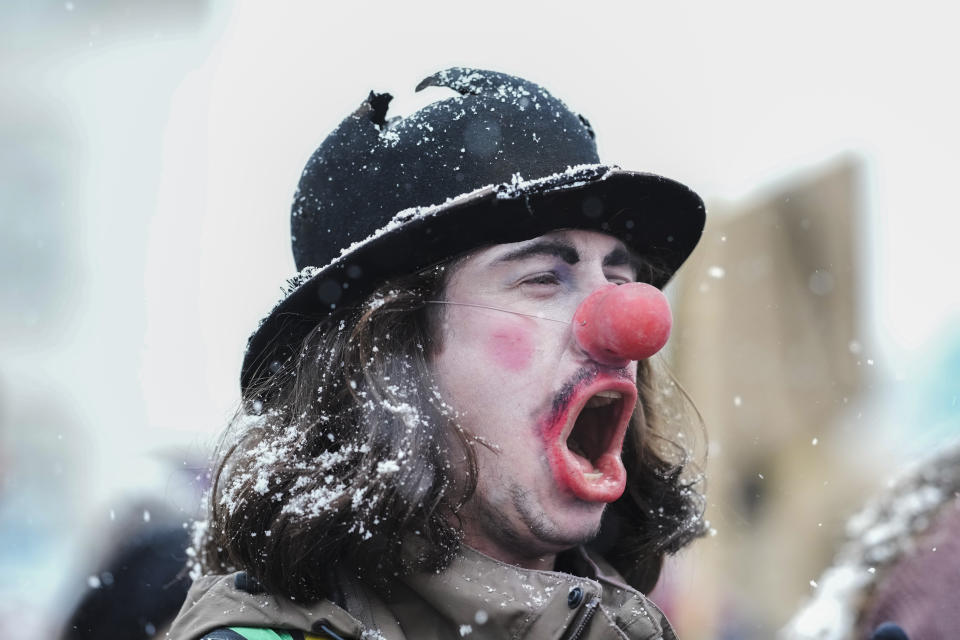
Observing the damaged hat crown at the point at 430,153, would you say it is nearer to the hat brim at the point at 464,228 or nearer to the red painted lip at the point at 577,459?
the hat brim at the point at 464,228

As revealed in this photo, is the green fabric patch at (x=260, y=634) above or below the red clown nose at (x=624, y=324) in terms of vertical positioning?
below

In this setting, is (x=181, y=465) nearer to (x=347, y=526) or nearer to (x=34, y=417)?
(x=347, y=526)

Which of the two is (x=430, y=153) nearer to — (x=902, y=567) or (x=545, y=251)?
(x=545, y=251)

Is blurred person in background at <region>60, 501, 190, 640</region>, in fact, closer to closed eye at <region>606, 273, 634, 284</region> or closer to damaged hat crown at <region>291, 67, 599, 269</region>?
damaged hat crown at <region>291, 67, 599, 269</region>

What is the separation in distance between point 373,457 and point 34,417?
26.7 ft

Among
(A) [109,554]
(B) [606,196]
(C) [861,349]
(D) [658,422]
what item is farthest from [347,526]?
(C) [861,349]

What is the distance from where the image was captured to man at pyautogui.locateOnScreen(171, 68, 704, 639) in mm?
1780

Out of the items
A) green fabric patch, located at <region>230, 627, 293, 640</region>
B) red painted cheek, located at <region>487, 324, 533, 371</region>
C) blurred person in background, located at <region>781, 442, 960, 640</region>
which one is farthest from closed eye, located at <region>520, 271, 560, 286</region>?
blurred person in background, located at <region>781, 442, 960, 640</region>

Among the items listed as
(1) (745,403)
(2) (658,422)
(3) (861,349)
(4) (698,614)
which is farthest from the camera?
(1) (745,403)

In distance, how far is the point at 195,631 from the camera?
5.39 ft

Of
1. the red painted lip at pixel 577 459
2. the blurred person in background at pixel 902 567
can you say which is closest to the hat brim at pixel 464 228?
the red painted lip at pixel 577 459

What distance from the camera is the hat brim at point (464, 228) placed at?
6.26 ft

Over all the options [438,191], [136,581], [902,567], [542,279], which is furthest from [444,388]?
[136,581]

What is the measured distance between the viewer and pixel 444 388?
1.99 metres
